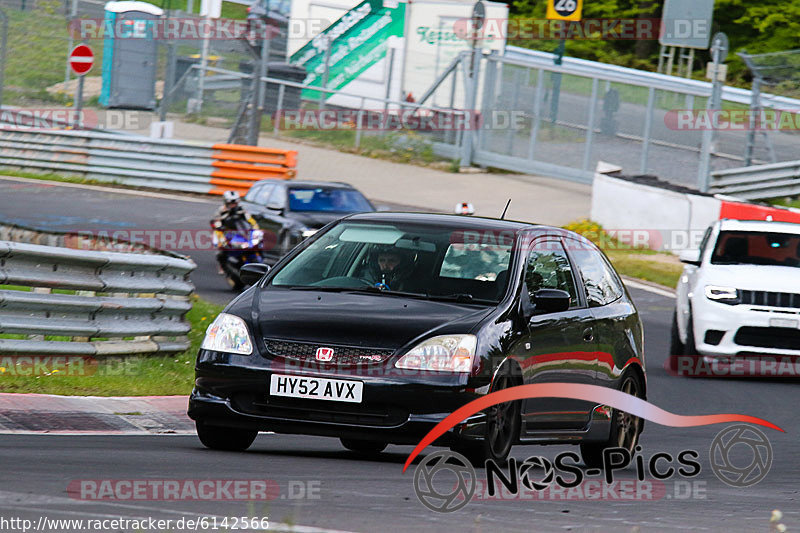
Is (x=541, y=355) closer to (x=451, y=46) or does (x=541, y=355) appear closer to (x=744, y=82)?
(x=451, y=46)

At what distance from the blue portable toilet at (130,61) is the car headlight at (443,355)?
1142 inches

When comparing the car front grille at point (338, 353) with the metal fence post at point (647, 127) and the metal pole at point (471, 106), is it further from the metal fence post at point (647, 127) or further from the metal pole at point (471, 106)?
the metal pole at point (471, 106)

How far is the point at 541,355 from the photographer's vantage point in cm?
817

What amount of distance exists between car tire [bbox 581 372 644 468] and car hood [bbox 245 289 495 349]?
1.60m

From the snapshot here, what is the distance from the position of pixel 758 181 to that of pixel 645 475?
2073 centimetres

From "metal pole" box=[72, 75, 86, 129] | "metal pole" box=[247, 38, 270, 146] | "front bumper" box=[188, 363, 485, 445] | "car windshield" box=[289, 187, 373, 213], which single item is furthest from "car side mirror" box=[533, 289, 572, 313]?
"metal pole" box=[72, 75, 86, 129]

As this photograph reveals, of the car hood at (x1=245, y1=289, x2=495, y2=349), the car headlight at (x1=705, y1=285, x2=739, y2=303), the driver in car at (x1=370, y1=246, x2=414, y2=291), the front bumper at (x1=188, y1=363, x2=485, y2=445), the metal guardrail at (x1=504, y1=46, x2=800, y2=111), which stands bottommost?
the car headlight at (x1=705, y1=285, x2=739, y2=303)

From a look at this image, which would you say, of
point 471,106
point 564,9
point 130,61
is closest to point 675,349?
point 564,9

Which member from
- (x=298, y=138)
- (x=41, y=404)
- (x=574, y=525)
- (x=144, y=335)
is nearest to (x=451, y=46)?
(x=298, y=138)

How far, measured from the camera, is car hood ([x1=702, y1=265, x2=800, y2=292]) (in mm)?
14617

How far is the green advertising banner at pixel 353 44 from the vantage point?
3894cm

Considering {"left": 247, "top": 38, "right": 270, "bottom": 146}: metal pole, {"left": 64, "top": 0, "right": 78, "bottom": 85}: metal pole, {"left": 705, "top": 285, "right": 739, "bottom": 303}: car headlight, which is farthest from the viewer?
{"left": 64, "top": 0, "right": 78, "bottom": 85}: metal pole

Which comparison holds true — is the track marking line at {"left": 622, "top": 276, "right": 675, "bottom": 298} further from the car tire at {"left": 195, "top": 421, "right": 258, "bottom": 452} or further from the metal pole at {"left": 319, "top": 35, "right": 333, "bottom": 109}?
the metal pole at {"left": 319, "top": 35, "right": 333, "bottom": 109}

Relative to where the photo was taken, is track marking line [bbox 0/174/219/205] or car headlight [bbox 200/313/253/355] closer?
car headlight [bbox 200/313/253/355]
